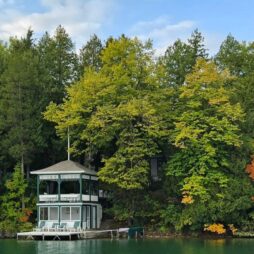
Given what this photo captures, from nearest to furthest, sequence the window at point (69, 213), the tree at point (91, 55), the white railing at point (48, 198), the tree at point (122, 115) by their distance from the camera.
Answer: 1. the tree at point (122, 115)
2. the white railing at point (48, 198)
3. the window at point (69, 213)
4. the tree at point (91, 55)

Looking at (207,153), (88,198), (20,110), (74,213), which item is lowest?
(74,213)

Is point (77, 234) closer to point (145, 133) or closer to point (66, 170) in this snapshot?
point (66, 170)

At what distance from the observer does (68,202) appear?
43688 millimetres

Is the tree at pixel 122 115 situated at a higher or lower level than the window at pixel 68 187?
higher

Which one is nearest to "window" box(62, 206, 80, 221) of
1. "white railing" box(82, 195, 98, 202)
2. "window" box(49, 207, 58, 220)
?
"window" box(49, 207, 58, 220)

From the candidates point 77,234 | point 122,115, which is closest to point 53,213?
point 77,234

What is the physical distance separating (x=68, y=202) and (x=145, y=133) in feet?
27.4

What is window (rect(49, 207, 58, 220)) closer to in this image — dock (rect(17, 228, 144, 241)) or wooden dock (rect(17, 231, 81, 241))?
dock (rect(17, 228, 144, 241))

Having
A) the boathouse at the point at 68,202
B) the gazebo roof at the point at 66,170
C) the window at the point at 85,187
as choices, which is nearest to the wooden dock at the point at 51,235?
the boathouse at the point at 68,202

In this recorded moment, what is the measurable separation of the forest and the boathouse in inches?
64.4

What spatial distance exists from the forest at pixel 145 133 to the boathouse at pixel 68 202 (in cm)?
163

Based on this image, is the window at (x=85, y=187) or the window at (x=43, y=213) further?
the window at (x=85, y=187)

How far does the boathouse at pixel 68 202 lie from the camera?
43.5 meters

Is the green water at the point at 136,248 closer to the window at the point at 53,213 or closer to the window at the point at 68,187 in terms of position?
the window at the point at 53,213
